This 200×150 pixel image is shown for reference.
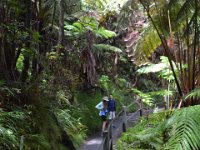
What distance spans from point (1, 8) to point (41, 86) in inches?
69.3

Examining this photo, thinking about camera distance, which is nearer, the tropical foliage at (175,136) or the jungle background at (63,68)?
the tropical foliage at (175,136)

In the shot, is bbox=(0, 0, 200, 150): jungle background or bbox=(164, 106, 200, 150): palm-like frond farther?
bbox=(0, 0, 200, 150): jungle background

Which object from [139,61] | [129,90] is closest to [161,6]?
[139,61]

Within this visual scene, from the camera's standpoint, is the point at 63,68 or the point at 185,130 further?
the point at 63,68

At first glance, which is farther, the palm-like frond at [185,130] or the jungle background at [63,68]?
the jungle background at [63,68]

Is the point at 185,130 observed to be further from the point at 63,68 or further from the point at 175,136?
the point at 63,68

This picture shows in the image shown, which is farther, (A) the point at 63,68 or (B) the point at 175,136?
(A) the point at 63,68

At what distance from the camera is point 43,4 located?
23.3ft

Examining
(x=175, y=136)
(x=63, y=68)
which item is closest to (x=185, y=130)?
(x=175, y=136)

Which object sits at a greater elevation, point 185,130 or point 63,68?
point 63,68

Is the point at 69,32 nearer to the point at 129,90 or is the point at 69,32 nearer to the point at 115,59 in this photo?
the point at 115,59

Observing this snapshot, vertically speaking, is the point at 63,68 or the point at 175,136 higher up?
the point at 63,68

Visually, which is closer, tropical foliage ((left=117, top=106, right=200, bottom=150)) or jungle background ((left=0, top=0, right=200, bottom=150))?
tropical foliage ((left=117, top=106, right=200, bottom=150))

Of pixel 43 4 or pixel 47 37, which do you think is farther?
pixel 47 37
